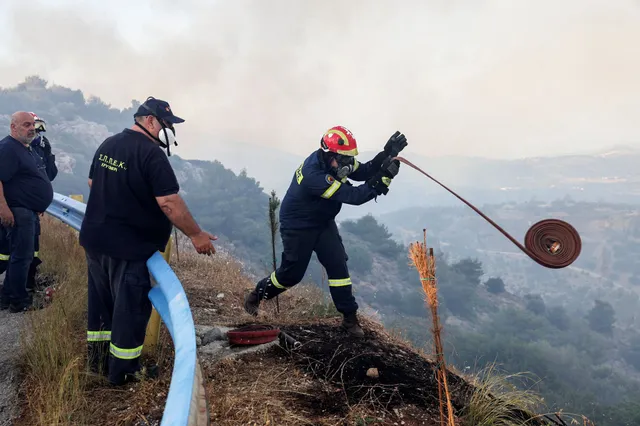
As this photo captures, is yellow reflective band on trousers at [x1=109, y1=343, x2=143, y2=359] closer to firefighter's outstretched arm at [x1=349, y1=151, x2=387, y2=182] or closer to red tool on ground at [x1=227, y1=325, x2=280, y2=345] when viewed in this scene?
red tool on ground at [x1=227, y1=325, x2=280, y2=345]

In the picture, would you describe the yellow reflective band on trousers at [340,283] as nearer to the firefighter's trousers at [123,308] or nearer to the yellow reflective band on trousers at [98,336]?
the firefighter's trousers at [123,308]

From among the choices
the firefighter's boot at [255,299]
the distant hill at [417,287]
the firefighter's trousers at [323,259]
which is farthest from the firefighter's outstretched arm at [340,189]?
the distant hill at [417,287]

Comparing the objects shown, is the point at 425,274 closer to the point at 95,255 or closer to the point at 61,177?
the point at 95,255

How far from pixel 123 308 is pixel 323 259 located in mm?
2063

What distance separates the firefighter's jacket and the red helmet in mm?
125

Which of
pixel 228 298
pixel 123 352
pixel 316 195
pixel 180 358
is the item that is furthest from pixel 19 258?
pixel 180 358

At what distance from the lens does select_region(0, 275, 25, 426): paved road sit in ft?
8.41

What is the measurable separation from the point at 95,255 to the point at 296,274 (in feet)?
6.82

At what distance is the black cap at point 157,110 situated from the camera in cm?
282

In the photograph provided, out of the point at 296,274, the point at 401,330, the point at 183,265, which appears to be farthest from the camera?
the point at 183,265

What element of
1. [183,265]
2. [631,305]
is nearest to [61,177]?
[183,265]

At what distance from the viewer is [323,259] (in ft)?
14.3

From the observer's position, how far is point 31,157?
4355 millimetres

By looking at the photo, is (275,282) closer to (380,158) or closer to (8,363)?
(380,158)
